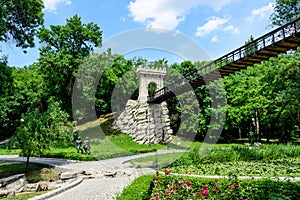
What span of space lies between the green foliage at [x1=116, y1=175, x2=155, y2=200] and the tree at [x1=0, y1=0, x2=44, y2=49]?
37.4 ft

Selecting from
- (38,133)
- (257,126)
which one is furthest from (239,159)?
(257,126)

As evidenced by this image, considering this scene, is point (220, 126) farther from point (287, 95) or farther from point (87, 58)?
point (87, 58)

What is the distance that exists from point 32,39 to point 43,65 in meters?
9.94

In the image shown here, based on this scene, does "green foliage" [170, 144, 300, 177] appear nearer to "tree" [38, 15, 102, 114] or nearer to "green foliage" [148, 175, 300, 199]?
"green foliage" [148, 175, 300, 199]

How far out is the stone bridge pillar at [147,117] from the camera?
81.7ft

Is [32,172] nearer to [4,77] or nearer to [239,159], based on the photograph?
[4,77]

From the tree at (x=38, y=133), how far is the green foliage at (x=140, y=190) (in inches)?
280

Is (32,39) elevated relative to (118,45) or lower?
elevated

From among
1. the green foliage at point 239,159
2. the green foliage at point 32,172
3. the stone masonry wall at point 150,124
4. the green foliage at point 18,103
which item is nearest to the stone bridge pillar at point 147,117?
the stone masonry wall at point 150,124

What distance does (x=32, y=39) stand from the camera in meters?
14.4

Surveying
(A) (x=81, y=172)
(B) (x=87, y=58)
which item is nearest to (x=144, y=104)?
(B) (x=87, y=58)

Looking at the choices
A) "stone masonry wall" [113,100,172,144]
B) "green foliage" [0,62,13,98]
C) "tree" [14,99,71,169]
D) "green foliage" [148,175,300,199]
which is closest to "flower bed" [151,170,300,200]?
"green foliage" [148,175,300,199]

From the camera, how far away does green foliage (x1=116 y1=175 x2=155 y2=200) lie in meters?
4.88

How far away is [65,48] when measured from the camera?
24359 mm
